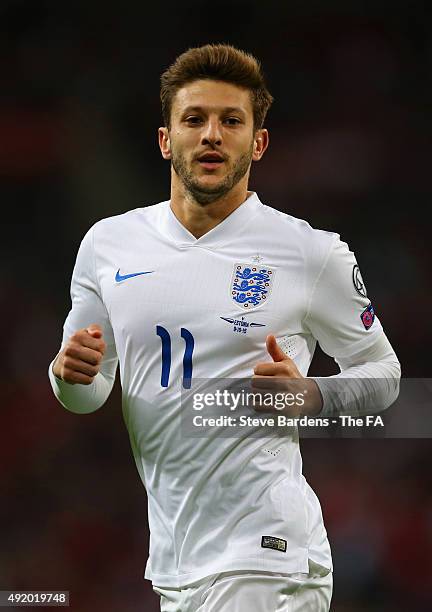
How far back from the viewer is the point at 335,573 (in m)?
6.43

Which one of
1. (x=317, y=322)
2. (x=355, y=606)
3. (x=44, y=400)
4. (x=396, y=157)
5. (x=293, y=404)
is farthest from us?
(x=396, y=157)

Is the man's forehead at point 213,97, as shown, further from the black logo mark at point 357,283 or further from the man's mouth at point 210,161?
the black logo mark at point 357,283

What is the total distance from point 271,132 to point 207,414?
4.42m

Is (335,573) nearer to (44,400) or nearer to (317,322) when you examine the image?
(44,400)

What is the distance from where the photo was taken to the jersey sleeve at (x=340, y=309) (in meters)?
3.44

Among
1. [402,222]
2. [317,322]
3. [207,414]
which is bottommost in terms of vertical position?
[207,414]

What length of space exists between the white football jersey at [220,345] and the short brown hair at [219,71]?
0.40 metres

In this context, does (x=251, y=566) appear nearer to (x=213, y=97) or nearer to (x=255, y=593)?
(x=255, y=593)

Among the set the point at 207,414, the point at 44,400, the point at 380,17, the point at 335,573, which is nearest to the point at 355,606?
the point at 335,573

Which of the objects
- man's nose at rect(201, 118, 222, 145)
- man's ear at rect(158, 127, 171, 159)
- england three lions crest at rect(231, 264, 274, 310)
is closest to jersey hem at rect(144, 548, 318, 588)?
england three lions crest at rect(231, 264, 274, 310)

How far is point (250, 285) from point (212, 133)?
1.72 ft

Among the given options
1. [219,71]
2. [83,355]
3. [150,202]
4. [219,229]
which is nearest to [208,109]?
[219,71]

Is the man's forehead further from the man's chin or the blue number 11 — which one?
the blue number 11

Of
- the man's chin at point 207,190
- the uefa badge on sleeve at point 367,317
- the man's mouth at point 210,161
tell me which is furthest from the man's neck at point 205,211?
the uefa badge on sleeve at point 367,317
